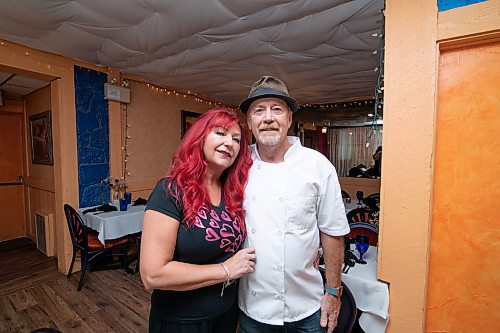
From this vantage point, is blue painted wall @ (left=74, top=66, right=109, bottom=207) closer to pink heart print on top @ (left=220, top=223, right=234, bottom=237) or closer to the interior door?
the interior door

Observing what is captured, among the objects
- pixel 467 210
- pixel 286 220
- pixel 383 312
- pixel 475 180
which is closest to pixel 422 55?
pixel 475 180

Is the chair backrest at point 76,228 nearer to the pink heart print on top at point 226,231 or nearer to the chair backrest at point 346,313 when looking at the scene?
the pink heart print on top at point 226,231

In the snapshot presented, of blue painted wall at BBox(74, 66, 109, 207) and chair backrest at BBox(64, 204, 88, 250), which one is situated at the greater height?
blue painted wall at BBox(74, 66, 109, 207)

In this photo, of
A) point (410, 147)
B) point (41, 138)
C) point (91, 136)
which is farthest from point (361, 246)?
point (41, 138)

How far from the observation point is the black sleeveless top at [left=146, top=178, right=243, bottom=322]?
1.07 metres

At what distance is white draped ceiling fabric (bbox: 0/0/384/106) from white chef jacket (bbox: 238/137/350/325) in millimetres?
1483

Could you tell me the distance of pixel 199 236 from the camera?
108cm

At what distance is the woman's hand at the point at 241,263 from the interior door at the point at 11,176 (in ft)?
18.7

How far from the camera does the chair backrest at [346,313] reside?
4.61 ft

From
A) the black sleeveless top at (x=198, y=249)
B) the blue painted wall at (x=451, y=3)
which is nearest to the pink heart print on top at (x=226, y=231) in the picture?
the black sleeveless top at (x=198, y=249)

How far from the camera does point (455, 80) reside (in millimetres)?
1331

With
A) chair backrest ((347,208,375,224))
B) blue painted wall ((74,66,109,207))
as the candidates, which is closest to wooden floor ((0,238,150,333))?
blue painted wall ((74,66,109,207))

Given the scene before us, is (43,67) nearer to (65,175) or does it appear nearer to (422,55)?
(65,175)

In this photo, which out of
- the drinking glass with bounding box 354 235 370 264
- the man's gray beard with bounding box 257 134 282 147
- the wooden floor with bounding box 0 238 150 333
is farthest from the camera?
the wooden floor with bounding box 0 238 150 333
